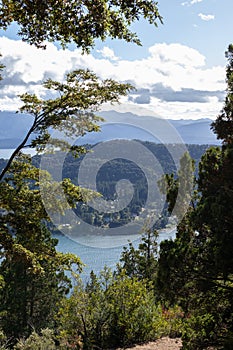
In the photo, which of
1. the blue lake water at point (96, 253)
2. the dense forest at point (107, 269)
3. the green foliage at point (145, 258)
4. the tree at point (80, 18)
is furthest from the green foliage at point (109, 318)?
the blue lake water at point (96, 253)

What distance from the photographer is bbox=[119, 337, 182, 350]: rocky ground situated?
8453 mm

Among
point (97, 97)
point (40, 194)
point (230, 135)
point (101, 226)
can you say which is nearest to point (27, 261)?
point (40, 194)

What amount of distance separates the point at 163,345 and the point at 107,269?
2.57 meters

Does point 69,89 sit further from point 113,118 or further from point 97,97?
point 113,118

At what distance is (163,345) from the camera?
877 centimetres

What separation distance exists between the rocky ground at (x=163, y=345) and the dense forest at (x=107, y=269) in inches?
12.5

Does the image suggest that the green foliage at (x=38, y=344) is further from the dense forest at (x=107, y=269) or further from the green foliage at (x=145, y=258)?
the green foliage at (x=145, y=258)

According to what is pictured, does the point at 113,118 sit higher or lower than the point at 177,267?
higher

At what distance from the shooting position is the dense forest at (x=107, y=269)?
4176 mm

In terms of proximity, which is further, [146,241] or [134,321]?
[146,241]

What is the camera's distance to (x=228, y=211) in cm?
607

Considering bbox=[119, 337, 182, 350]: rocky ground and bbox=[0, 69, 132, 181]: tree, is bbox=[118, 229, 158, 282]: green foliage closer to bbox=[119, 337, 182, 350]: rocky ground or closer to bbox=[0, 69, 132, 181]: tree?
bbox=[119, 337, 182, 350]: rocky ground

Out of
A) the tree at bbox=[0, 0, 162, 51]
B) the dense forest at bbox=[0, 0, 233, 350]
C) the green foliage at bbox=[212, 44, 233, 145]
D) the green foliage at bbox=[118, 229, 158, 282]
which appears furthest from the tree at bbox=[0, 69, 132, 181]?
the green foliage at bbox=[118, 229, 158, 282]

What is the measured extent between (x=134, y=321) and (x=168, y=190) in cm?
327
